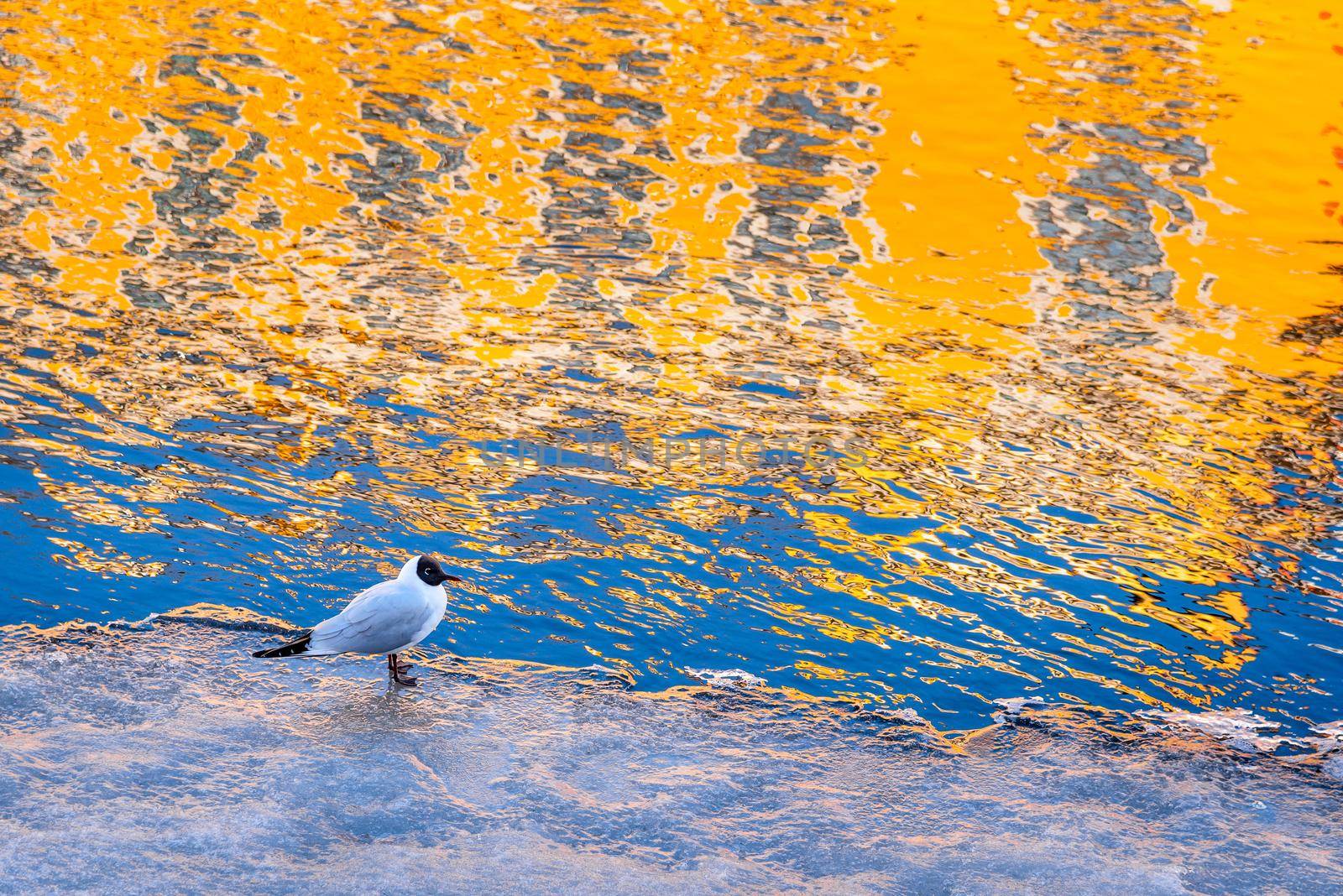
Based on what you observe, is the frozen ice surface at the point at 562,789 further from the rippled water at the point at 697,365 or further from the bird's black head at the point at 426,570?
the bird's black head at the point at 426,570

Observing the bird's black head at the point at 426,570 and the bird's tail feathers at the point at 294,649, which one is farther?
the bird's black head at the point at 426,570

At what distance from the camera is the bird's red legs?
5656 millimetres

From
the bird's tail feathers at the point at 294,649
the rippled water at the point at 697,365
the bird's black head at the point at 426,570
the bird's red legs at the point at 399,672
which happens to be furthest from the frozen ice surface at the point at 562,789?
the bird's black head at the point at 426,570

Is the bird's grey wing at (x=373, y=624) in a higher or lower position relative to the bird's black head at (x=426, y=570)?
lower

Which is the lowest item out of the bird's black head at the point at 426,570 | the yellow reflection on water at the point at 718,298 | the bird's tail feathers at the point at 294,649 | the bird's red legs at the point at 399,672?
the bird's red legs at the point at 399,672

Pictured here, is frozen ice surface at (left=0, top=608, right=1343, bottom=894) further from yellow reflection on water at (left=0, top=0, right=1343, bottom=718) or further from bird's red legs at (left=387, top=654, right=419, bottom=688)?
yellow reflection on water at (left=0, top=0, right=1343, bottom=718)

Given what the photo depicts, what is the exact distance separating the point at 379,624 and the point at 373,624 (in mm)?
23

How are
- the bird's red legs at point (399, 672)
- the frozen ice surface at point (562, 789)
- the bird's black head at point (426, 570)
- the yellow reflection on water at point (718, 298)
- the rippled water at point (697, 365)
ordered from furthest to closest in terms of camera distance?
1. the yellow reflection on water at point (718, 298)
2. the rippled water at point (697, 365)
3. the bird's red legs at point (399, 672)
4. the bird's black head at point (426, 570)
5. the frozen ice surface at point (562, 789)

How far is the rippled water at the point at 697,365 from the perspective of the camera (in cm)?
659

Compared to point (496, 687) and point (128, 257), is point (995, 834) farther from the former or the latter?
point (128, 257)

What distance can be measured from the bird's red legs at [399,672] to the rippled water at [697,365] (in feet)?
1.33

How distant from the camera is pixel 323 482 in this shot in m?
7.54

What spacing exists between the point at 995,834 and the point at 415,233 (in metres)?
8.17

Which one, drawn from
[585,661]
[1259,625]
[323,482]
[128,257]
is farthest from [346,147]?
[1259,625]
